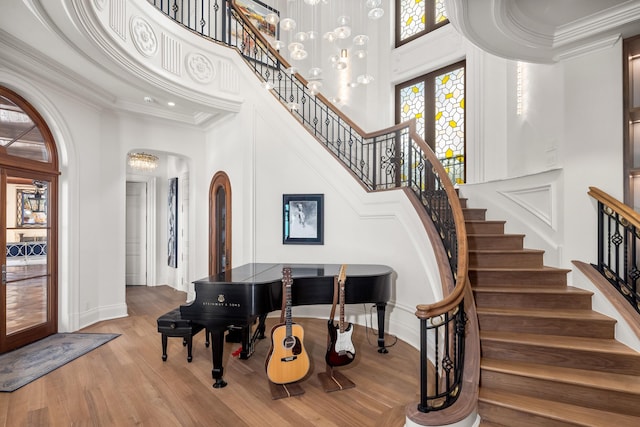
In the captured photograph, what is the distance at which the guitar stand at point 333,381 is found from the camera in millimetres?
2863

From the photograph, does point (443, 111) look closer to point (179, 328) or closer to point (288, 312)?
point (288, 312)

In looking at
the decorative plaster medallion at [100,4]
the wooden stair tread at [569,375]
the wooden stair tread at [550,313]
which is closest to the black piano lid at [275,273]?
the wooden stair tread at [550,313]

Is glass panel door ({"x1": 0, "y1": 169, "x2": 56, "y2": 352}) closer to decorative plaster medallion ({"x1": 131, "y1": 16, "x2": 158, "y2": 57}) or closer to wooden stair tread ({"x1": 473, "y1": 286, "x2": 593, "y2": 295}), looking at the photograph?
decorative plaster medallion ({"x1": 131, "y1": 16, "x2": 158, "y2": 57})

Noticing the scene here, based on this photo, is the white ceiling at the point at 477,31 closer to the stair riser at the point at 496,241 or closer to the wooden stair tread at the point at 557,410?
the stair riser at the point at 496,241

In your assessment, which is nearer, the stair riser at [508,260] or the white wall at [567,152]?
the white wall at [567,152]

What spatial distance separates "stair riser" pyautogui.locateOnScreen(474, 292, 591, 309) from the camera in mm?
2859

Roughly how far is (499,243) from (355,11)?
5216mm

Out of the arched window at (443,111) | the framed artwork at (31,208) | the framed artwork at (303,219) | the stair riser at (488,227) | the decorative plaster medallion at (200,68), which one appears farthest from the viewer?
the arched window at (443,111)

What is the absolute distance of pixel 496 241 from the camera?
3740mm

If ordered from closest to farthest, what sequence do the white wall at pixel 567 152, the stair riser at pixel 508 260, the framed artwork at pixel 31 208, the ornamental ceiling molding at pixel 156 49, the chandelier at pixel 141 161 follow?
the white wall at pixel 567 152 → the ornamental ceiling molding at pixel 156 49 → the stair riser at pixel 508 260 → the framed artwork at pixel 31 208 → the chandelier at pixel 141 161

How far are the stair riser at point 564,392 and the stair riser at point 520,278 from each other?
0.99 meters

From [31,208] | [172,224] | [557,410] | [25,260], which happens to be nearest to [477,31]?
[557,410]

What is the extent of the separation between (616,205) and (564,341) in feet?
3.96

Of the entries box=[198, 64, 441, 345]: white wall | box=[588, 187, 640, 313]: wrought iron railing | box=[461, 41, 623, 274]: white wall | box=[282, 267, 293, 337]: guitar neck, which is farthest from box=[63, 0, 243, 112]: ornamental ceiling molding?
box=[588, 187, 640, 313]: wrought iron railing
